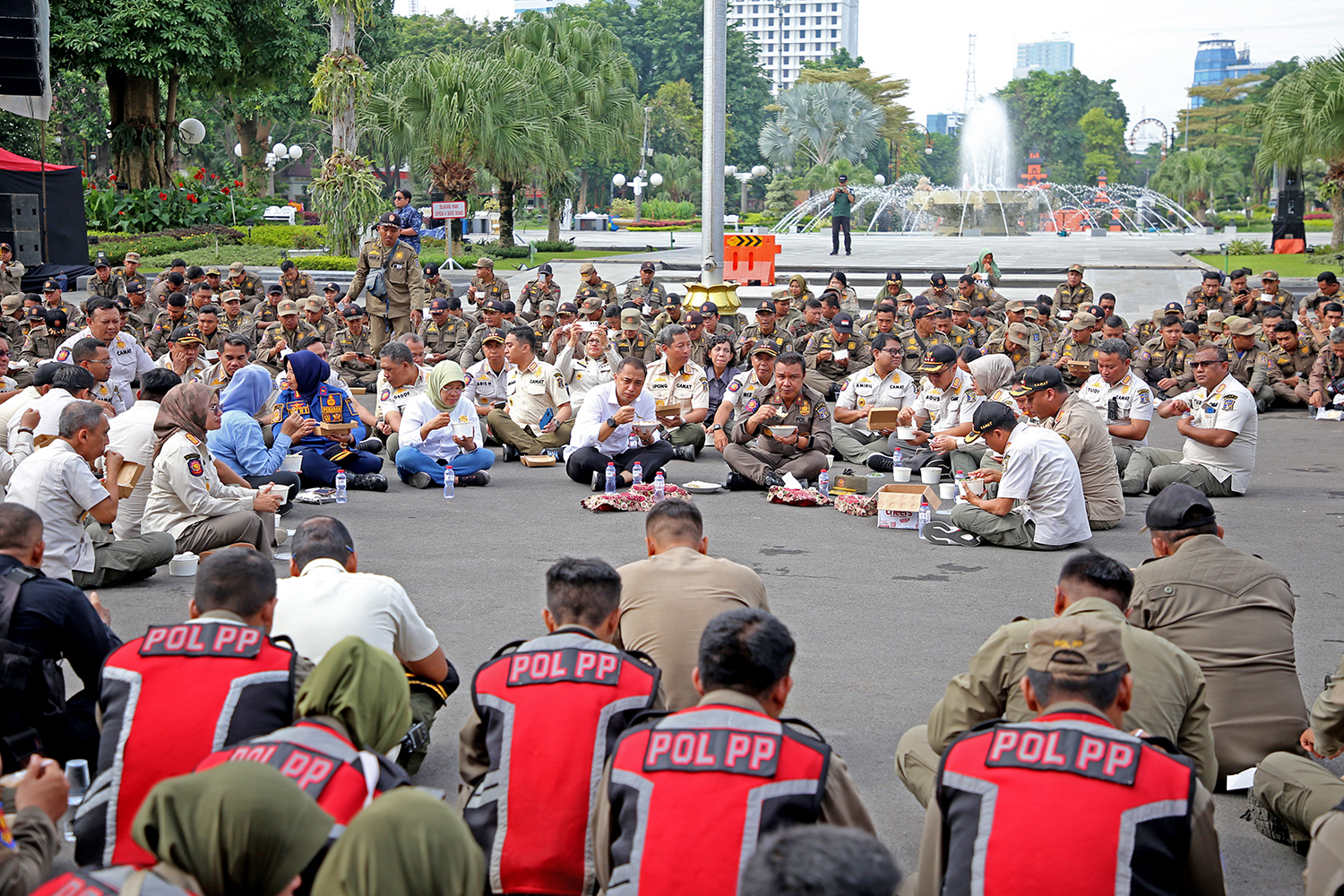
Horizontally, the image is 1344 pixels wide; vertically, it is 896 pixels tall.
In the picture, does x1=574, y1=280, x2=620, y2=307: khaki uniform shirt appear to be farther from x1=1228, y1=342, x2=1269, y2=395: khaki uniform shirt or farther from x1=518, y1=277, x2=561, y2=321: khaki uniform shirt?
x1=1228, y1=342, x2=1269, y2=395: khaki uniform shirt

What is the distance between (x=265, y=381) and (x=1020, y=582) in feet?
21.0

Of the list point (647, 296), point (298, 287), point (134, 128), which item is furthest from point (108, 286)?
point (134, 128)

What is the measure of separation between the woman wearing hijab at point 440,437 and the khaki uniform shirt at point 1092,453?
17.0ft

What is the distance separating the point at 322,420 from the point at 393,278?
6938mm

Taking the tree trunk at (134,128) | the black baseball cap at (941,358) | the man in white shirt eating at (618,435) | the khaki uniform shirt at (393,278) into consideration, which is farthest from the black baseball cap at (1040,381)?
the tree trunk at (134,128)

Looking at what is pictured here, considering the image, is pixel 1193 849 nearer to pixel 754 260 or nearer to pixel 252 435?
pixel 252 435

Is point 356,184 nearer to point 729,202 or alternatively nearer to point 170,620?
point 170,620

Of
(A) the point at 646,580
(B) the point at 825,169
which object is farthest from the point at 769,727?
(B) the point at 825,169

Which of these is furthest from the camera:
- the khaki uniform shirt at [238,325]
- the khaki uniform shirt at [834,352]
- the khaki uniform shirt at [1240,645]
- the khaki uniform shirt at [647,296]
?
the khaki uniform shirt at [647,296]

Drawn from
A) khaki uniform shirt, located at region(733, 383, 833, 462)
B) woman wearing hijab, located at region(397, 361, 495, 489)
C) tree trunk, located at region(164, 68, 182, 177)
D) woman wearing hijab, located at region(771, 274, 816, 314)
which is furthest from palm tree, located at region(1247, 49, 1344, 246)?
tree trunk, located at region(164, 68, 182, 177)

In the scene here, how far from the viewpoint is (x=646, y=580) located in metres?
4.88

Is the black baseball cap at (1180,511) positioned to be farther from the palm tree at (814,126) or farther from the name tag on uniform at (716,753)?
the palm tree at (814,126)

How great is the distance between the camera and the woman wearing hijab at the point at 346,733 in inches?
126

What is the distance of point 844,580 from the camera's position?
8.41 metres
